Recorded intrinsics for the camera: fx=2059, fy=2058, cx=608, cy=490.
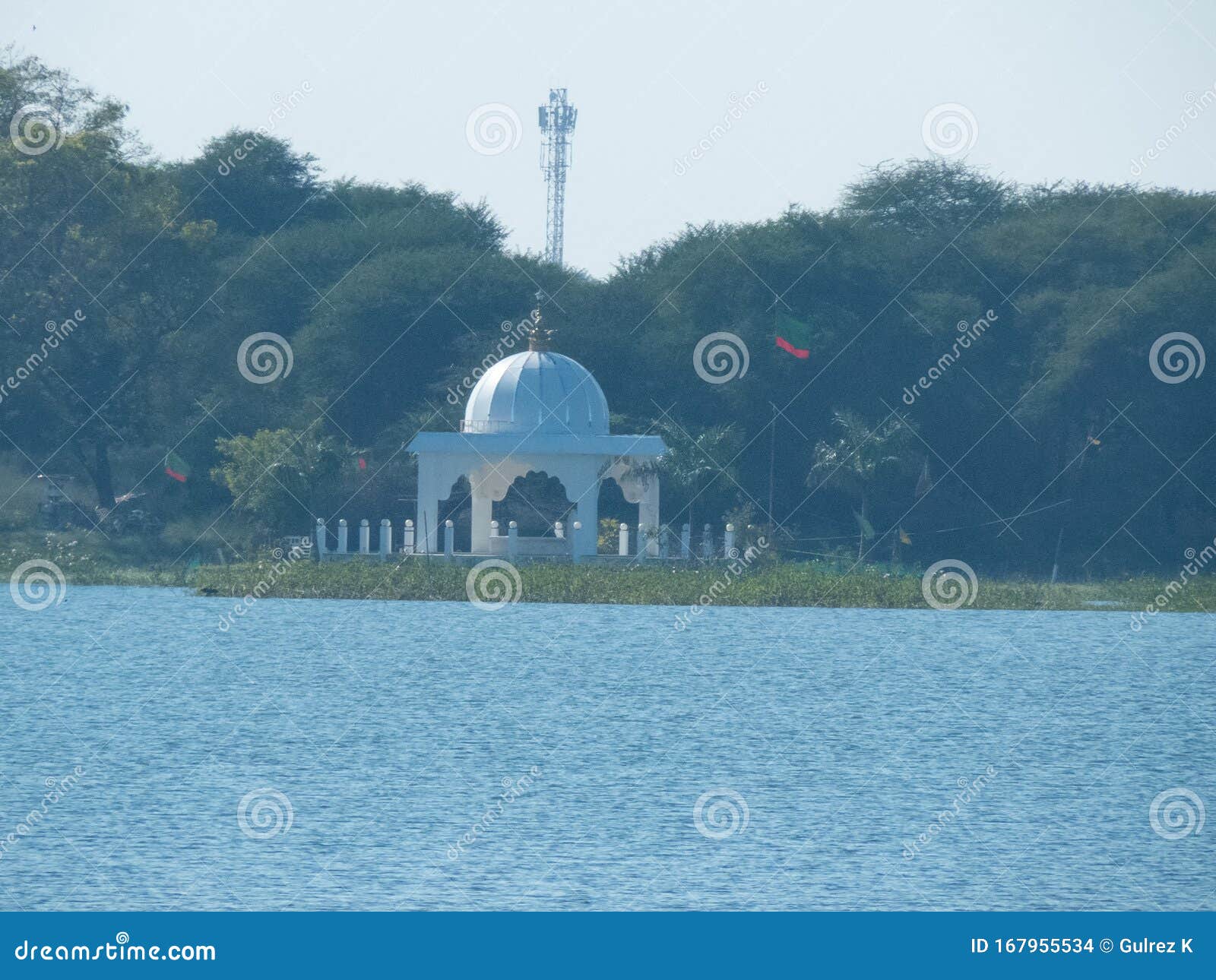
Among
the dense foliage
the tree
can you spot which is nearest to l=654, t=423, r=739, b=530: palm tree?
the dense foliage

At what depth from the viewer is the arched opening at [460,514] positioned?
60.2m

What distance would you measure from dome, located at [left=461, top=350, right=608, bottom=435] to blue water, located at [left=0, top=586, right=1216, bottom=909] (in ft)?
30.4

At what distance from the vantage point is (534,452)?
184 ft

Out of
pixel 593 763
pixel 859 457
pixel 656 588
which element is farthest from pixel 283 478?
pixel 593 763

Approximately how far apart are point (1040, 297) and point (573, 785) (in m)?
41.6

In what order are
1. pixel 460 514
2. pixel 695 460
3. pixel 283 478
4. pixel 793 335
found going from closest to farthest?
1. pixel 283 478
2. pixel 695 460
3. pixel 793 335
4. pixel 460 514

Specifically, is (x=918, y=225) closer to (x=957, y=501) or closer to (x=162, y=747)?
(x=957, y=501)

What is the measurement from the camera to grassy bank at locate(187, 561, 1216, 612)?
161 ft

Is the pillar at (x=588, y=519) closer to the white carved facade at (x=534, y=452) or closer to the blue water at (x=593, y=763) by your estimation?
the white carved facade at (x=534, y=452)

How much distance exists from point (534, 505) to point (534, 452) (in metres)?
5.79

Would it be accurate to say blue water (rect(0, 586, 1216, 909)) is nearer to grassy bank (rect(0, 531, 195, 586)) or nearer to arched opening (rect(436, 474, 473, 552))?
grassy bank (rect(0, 531, 195, 586))

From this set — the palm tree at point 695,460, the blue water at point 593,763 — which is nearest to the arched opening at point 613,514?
the palm tree at point 695,460

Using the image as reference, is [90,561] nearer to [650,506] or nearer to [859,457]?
[650,506]

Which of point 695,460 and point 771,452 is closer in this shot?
point 695,460
